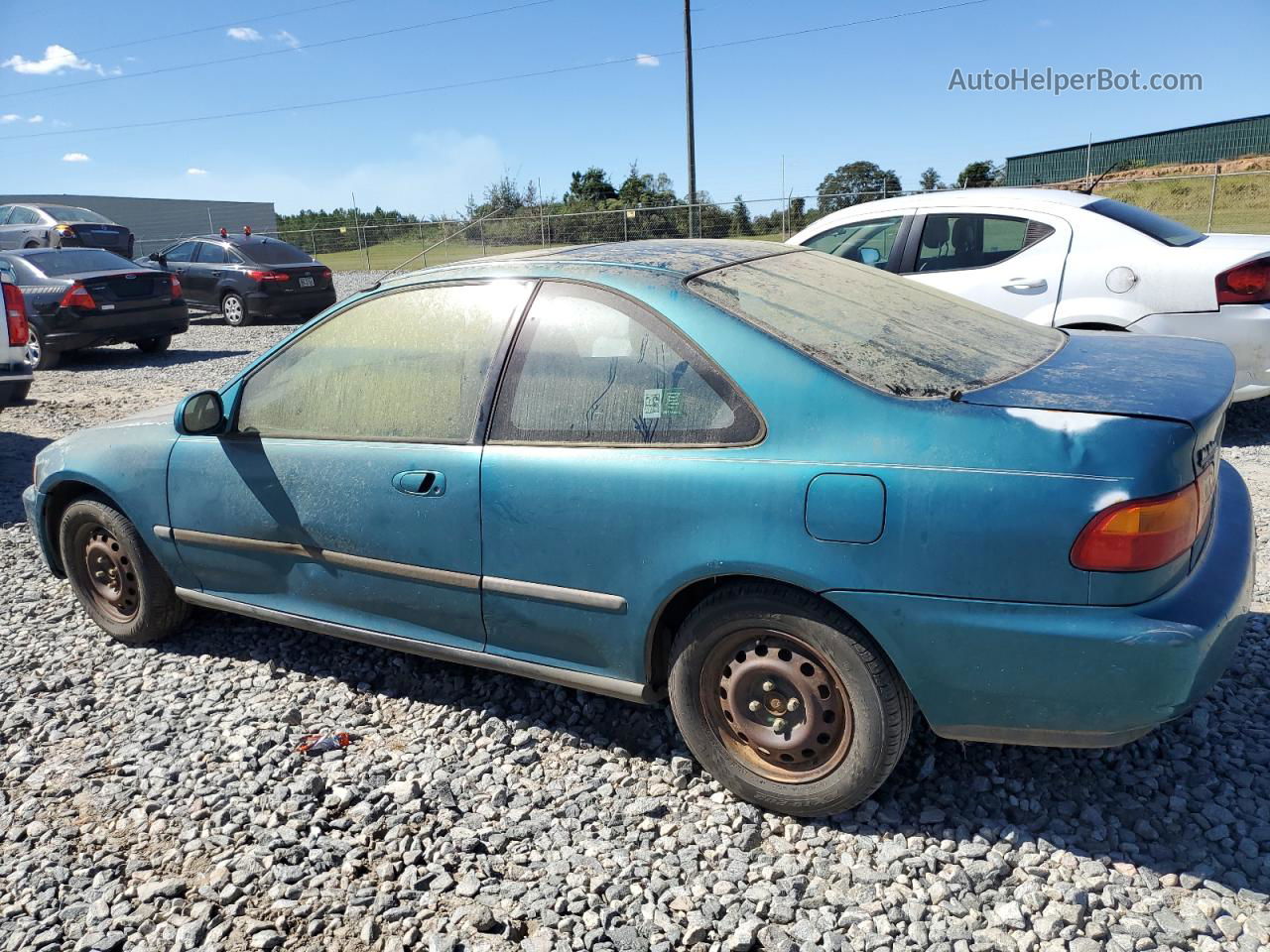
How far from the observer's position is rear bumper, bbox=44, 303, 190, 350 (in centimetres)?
1172

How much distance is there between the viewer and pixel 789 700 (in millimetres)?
2629

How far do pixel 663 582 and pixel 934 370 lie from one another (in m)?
0.95

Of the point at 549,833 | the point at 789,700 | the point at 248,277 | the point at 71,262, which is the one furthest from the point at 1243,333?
the point at 248,277

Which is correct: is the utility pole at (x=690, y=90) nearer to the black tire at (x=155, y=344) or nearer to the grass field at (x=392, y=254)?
the grass field at (x=392, y=254)

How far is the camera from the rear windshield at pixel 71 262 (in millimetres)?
12000

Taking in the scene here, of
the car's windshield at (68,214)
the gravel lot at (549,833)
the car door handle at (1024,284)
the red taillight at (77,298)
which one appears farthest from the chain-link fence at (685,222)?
the gravel lot at (549,833)

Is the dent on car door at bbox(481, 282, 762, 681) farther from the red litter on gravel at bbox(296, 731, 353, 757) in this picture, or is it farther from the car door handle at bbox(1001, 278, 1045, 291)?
the car door handle at bbox(1001, 278, 1045, 291)

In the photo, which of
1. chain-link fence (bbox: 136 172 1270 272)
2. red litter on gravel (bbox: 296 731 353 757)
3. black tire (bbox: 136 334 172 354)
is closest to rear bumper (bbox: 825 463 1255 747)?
red litter on gravel (bbox: 296 731 353 757)

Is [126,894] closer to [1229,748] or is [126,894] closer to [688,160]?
[1229,748]

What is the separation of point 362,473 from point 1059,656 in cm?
216

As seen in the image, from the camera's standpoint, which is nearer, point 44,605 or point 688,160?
point 44,605

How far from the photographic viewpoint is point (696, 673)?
107 inches

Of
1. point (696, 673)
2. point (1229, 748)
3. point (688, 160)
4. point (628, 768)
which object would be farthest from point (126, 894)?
point (688, 160)

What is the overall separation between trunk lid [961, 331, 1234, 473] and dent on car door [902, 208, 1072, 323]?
3211 mm
